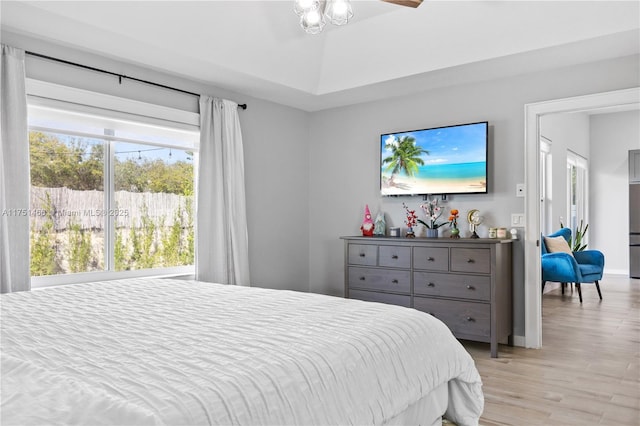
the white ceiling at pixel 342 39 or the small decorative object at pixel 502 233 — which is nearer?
the white ceiling at pixel 342 39

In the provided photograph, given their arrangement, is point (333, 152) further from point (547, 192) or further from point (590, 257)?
point (590, 257)

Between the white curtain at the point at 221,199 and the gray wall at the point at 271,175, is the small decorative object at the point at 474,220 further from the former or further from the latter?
the white curtain at the point at 221,199

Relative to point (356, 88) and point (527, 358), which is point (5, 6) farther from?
point (527, 358)

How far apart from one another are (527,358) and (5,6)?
423 centimetres

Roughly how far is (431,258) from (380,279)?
1.75 feet

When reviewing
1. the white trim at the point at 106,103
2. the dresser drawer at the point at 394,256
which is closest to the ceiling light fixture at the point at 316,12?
the white trim at the point at 106,103

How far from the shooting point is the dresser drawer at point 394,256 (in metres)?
4.18

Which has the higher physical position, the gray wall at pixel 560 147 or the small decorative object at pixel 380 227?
the gray wall at pixel 560 147

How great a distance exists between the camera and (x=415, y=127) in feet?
15.4

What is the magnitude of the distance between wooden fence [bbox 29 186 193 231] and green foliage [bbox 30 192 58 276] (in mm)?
19

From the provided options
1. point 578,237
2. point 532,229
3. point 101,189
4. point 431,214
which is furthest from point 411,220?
point 578,237

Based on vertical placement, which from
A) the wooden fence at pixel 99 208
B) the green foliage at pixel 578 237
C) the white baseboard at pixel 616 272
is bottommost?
the white baseboard at pixel 616 272

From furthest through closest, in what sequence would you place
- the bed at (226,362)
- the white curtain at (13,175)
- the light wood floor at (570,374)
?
the white curtain at (13,175) → the light wood floor at (570,374) → the bed at (226,362)

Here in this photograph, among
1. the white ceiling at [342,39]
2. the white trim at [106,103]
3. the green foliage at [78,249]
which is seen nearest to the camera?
the white ceiling at [342,39]
